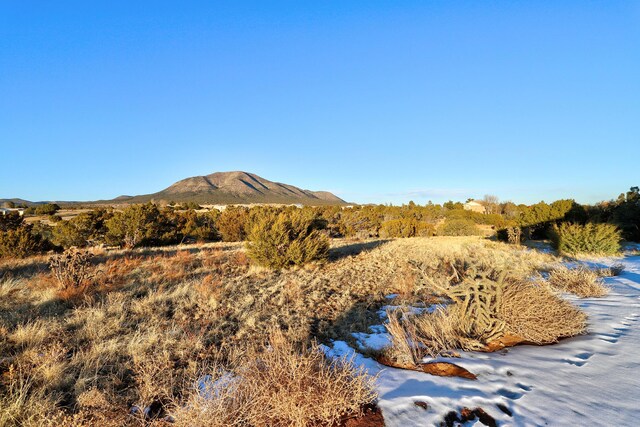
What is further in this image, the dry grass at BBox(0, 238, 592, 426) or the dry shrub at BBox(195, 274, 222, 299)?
the dry shrub at BBox(195, 274, 222, 299)

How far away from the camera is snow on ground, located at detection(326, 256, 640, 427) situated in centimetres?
252

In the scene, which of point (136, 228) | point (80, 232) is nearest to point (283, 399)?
point (136, 228)

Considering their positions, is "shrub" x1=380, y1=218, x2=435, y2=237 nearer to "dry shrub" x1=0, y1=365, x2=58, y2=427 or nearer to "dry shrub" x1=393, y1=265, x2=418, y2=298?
"dry shrub" x1=393, y1=265, x2=418, y2=298

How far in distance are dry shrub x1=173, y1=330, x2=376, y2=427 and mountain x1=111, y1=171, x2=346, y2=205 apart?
7696 cm

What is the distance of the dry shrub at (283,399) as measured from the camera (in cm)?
239

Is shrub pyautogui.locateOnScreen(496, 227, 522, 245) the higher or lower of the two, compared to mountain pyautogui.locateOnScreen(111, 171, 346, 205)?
lower

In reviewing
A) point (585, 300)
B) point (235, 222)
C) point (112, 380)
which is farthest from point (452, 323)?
point (235, 222)

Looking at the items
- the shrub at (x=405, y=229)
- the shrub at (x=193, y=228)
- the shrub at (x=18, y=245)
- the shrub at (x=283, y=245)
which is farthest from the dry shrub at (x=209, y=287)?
the shrub at (x=405, y=229)

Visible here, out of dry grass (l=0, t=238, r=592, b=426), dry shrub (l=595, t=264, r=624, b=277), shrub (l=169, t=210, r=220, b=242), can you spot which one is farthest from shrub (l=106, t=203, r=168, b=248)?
dry shrub (l=595, t=264, r=624, b=277)

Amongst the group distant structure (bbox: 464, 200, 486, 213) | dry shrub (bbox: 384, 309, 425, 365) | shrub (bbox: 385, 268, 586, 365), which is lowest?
dry shrub (bbox: 384, 309, 425, 365)

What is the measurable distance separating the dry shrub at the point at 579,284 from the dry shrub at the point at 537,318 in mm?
2615

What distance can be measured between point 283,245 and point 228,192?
9039 cm

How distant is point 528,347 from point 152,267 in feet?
30.8

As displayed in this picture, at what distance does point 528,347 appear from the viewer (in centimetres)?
400
